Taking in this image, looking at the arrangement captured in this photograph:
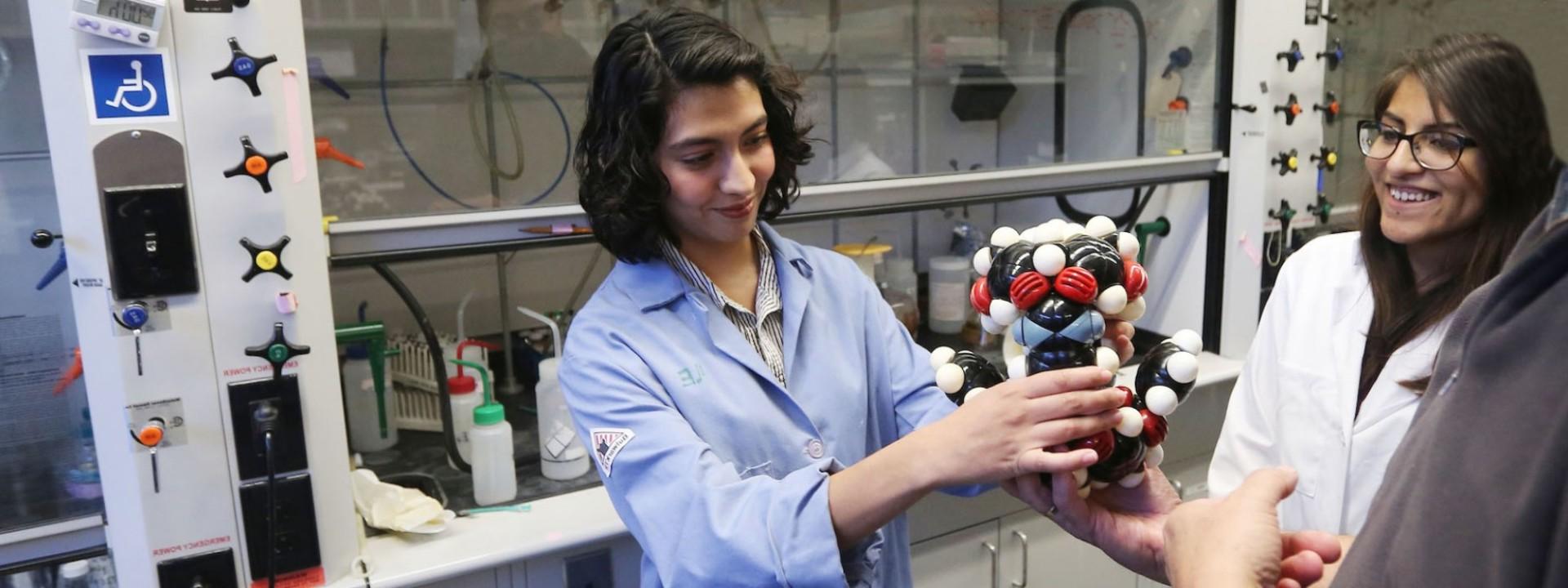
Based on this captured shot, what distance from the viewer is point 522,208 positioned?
1.64 metres

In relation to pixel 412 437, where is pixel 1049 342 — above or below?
above

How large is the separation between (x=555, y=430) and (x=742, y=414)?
0.74 meters

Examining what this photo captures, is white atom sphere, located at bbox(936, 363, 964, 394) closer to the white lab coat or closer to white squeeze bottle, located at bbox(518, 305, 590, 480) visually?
the white lab coat

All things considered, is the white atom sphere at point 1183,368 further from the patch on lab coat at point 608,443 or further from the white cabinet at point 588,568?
the white cabinet at point 588,568

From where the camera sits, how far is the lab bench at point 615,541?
1.53 meters

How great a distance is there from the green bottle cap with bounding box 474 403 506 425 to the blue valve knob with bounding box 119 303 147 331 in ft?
1.79

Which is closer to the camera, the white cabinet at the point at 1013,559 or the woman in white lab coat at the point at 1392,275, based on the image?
the woman in white lab coat at the point at 1392,275

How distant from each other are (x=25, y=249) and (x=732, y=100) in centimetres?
120

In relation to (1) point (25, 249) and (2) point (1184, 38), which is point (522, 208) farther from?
(2) point (1184, 38)

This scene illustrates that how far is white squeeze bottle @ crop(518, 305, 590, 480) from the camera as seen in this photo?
178 centimetres

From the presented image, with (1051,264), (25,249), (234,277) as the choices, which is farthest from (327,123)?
(1051,264)

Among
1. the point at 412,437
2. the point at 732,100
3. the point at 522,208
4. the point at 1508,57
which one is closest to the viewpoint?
the point at 732,100

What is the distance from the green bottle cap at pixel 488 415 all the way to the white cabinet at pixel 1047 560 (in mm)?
1095

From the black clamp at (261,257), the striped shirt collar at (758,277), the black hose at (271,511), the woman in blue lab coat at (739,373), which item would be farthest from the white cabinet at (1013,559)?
the black clamp at (261,257)
